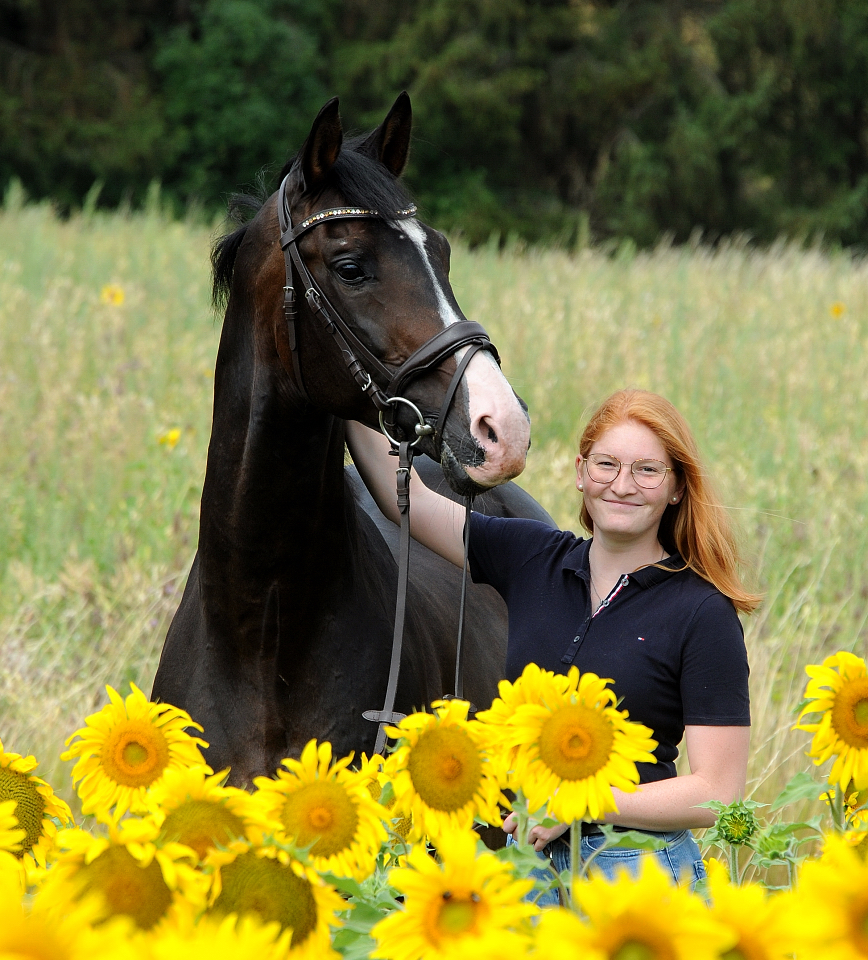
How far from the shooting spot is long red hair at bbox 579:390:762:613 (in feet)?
7.32

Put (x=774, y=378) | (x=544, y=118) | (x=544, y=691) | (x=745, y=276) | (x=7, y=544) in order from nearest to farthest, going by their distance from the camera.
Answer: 1. (x=544, y=691)
2. (x=7, y=544)
3. (x=774, y=378)
4. (x=745, y=276)
5. (x=544, y=118)

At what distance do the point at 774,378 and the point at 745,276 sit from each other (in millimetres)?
2809

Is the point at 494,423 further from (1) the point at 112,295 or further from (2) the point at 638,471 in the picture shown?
(1) the point at 112,295

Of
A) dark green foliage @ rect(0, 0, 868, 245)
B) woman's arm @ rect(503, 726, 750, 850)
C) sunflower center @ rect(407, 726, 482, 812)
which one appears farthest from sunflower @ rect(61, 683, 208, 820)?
dark green foliage @ rect(0, 0, 868, 245)

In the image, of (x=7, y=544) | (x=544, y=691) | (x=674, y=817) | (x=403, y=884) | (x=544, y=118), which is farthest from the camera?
(x=544, y=118)

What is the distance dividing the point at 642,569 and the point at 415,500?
24.7 inches

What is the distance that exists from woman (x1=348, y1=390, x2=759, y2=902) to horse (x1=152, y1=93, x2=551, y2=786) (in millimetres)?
305

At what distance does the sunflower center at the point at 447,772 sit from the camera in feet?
3.75

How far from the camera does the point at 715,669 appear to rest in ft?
6.74

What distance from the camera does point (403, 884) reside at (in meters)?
0.87

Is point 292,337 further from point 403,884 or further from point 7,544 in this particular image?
point 7,544

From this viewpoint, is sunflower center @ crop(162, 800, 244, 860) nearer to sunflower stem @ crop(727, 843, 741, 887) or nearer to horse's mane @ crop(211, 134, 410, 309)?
sunflower stem @ crop(727, 843, 741, 887)

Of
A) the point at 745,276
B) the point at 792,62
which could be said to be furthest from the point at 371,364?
the point at 792,62

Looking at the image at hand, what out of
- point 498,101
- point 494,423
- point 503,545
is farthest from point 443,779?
point 498,101
